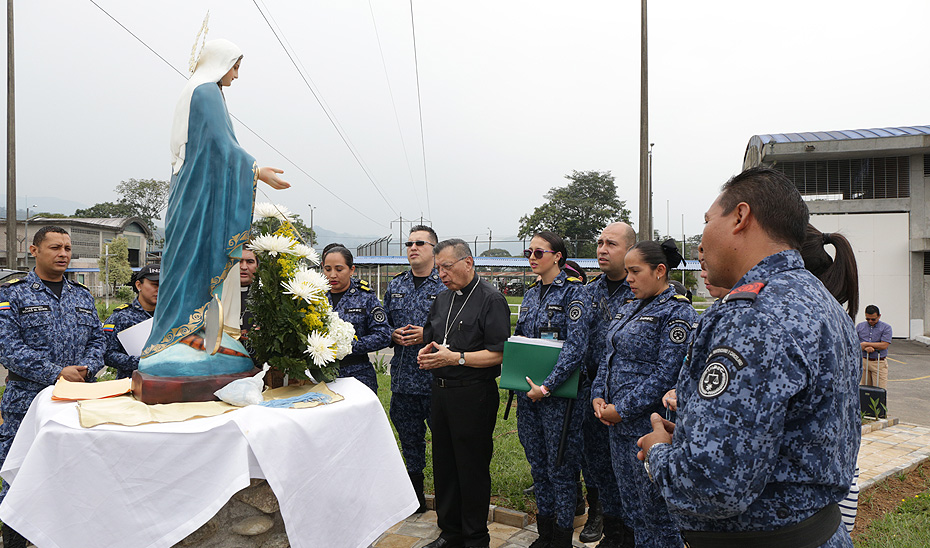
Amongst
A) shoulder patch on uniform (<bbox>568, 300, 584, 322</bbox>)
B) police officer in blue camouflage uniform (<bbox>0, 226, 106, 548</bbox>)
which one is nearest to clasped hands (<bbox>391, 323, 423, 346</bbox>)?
shoulder patch on uniform (<bbox>568, 300, 584, 322</bbox>)

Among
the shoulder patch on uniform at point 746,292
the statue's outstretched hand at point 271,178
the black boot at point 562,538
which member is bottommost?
the black boot at point 562,538

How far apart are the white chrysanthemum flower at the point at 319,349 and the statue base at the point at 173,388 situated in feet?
1.43

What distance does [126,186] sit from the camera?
54875 millimetres

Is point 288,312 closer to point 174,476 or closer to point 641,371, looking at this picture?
point 174,476

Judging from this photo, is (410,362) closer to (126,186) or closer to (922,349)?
(922,349)

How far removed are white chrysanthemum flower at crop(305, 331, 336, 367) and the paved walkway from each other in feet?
5.45

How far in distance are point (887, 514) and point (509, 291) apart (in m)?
30.0

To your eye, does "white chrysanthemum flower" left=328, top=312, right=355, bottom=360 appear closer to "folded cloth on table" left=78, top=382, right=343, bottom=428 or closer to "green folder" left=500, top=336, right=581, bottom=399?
"folded cloth on table" left=78, top=382, right=343, bottom=428

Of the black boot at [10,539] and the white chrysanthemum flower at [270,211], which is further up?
the white chrysanthemum flower at [270,211]

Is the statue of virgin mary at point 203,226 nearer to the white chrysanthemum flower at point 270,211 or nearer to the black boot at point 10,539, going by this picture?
the white chrysanthemum flower at point 270,211

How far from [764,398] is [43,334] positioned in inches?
164

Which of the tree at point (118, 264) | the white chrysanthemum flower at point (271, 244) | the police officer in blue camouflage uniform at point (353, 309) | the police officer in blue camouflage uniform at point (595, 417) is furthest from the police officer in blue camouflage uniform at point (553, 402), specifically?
the tree at point (118, 264)

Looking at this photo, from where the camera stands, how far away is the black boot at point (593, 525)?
162 inches

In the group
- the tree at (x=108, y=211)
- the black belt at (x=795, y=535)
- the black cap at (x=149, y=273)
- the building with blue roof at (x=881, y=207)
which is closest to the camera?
the black belt at (x=795, y=535)
